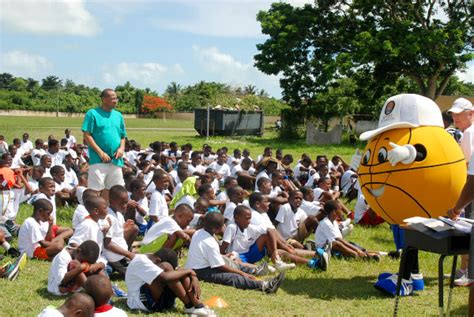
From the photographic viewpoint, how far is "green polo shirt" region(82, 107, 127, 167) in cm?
830

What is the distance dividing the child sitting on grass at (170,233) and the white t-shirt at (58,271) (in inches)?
53.3

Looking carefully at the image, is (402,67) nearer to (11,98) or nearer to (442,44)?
(442,44)

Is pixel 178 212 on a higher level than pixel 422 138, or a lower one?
lower

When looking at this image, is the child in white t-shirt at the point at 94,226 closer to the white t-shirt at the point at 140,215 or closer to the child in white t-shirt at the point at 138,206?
the child in white t-shirt at the point at 138,206

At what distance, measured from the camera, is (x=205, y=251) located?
21.3ft

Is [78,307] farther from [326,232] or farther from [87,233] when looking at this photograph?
[326,232]

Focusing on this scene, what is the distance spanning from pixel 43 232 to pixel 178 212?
1.80 m

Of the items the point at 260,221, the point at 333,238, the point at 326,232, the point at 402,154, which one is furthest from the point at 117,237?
the point at 402,154

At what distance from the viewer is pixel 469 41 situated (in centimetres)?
2561

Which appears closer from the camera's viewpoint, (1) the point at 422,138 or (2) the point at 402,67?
(1) the point at 422,138

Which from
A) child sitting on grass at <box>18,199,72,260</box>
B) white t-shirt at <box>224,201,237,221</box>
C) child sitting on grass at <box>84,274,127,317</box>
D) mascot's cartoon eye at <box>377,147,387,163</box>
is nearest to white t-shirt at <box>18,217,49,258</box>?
child sitting on grass at <box>18,199,72,260</box>

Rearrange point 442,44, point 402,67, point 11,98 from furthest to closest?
point 11,98, point 402,67, point 442,44

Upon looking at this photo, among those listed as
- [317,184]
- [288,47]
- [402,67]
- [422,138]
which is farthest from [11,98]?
[422,138]

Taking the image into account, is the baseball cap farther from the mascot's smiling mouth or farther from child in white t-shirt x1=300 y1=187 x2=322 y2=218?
child in white t-shirt x1=300 y1=187 x2=322 y2=218
